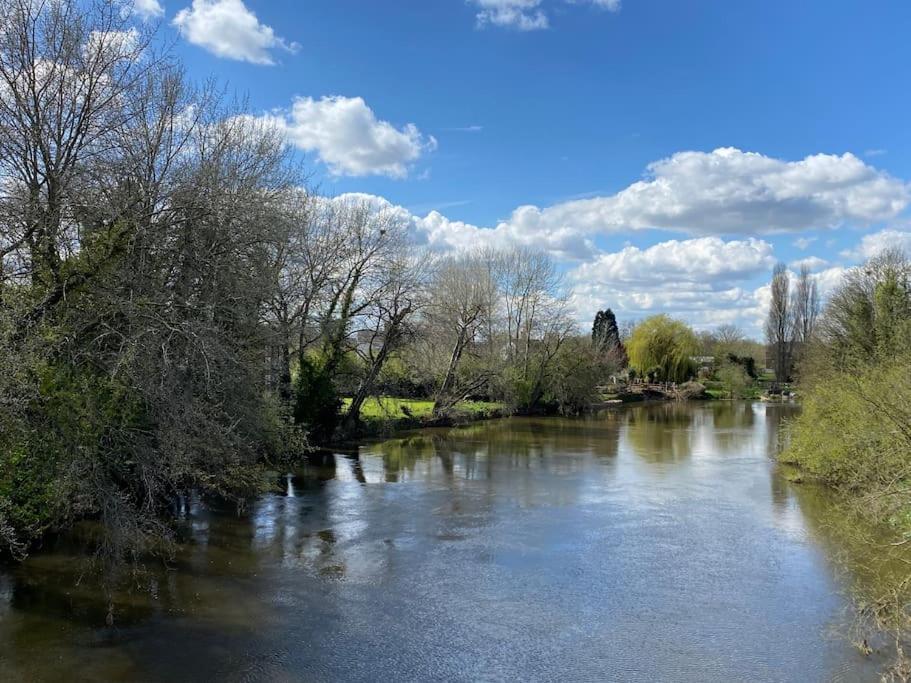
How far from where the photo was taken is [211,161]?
44.3 feet

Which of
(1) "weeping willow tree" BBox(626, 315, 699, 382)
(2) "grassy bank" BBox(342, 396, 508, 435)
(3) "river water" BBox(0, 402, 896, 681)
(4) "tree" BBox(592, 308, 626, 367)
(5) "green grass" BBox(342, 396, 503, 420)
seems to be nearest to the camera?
(3) "river water" BBox(0, 402, 896, 681)

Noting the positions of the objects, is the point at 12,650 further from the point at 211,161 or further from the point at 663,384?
the point at 663,384

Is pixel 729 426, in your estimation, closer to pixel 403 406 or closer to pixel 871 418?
pixel 403 406

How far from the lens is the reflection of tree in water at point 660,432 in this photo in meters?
24.6

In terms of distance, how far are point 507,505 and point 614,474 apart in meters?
5.52

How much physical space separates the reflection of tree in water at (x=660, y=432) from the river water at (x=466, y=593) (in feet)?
22.3

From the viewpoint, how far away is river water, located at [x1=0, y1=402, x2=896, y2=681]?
7.74 metres

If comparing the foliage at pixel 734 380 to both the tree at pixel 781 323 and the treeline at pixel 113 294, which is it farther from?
the treeline at pixel 113 294

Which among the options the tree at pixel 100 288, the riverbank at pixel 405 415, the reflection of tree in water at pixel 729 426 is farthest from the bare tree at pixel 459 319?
the tree at pixel 100 288

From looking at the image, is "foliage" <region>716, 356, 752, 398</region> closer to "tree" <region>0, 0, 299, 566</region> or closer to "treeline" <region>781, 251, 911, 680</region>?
"treeline" <region>781, 251, 911, 680</region>

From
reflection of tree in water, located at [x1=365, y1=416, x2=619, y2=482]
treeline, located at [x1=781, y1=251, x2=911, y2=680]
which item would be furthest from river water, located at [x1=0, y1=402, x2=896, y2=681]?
reflection of tree in water, located at [x1=365, y1=416, x2=619, y2=482]

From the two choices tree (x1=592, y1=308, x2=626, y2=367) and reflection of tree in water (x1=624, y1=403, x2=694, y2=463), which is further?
tree (x1=592, y1=308, x2=626, y2=367)

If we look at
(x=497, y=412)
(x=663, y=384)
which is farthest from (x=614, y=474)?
(x=663, y=384)

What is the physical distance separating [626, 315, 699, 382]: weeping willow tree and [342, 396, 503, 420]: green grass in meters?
25.1
